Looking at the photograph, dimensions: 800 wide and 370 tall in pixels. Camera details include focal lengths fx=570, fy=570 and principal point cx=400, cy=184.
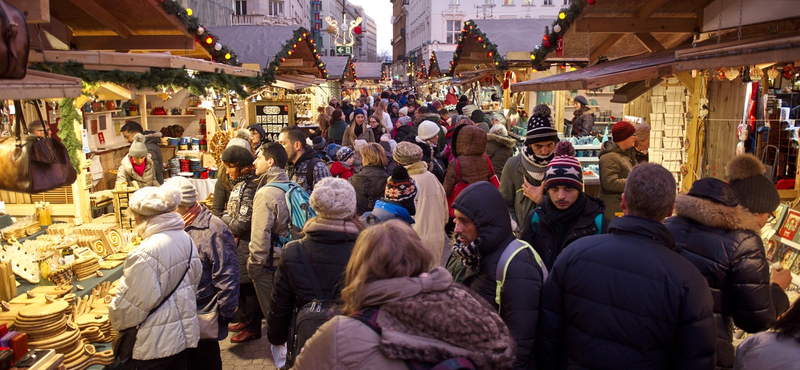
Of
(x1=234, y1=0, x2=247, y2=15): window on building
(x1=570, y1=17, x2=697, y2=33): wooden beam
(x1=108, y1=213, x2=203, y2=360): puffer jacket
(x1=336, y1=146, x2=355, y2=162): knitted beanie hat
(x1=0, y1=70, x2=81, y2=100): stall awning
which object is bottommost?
(x1=108, y1=213, x2=203, y2=360): puffer jacket

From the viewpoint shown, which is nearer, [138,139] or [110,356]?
[110,356]

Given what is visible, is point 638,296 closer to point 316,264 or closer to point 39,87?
point 316,264

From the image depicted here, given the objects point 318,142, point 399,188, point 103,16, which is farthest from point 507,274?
point 103,16

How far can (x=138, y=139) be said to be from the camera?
796cm

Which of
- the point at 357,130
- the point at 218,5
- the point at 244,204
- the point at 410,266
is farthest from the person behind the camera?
the point at 218,5

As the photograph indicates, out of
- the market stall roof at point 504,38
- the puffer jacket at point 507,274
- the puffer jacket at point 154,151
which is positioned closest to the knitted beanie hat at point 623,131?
the puffer jacket at point 507,274

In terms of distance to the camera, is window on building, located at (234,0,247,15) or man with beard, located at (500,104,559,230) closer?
man with beard, located at (500,104,559,230)

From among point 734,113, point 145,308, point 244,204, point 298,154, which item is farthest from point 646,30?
point 145,308

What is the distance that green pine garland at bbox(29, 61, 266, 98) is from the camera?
552 centimetres

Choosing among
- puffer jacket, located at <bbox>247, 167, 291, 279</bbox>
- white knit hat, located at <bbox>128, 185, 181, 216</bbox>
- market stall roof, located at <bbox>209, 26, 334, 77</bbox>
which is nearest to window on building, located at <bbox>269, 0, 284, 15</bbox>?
market stall roof, located at <bbox>209, 26, 334, 77</bbox>

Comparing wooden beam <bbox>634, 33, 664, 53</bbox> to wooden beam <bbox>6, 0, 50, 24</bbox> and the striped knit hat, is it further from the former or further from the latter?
wooden beam <bbox>6, 0, 50, 24</bbox>

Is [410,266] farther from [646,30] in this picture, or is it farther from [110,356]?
[646,30]

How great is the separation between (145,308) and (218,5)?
28.7 meters

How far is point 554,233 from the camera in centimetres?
337
